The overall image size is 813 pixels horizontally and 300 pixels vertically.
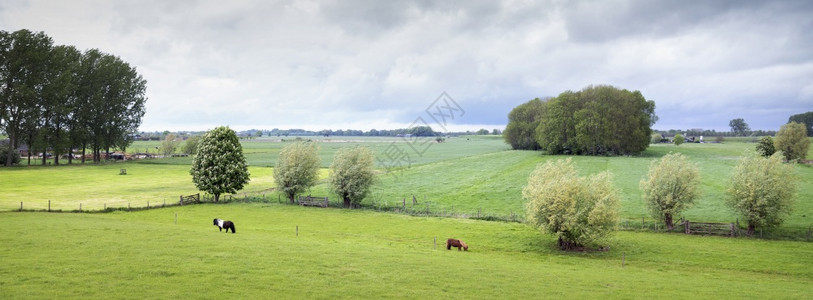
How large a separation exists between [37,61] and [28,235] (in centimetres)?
9186

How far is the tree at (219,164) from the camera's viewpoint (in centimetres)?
6203

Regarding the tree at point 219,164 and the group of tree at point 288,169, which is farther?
the tree at point 219,164

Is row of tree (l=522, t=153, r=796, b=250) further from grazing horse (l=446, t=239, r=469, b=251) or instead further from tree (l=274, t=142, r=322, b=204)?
tree (l=274, t=142, r=322, b=204)

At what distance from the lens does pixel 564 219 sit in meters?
37.8

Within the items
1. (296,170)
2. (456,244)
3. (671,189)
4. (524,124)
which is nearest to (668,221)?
(671,189)

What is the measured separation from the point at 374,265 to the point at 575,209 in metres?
20.0

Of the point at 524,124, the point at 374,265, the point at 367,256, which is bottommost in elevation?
the point at 367,256

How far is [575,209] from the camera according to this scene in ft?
Result: 124

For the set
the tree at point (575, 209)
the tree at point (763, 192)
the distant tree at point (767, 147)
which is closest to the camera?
the tree at point (575, 209)

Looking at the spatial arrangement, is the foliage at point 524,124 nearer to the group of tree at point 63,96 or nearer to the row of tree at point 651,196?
the row of tree at point 651,196

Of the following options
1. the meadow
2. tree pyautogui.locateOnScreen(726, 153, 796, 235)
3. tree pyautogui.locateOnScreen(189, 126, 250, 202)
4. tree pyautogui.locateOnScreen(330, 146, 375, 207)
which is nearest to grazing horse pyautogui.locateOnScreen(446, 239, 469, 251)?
the meadow

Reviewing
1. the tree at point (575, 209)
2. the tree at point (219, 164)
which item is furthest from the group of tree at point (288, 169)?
the tree at point (575, 209)

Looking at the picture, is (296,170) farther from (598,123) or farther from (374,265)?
(598,123)

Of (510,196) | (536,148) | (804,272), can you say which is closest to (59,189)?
(510,196)
